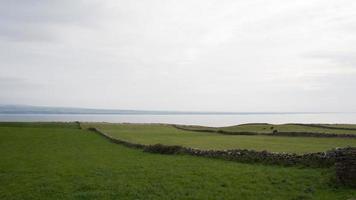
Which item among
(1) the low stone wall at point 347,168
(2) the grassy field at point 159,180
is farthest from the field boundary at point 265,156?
(1) the low stone wall at point 347,168

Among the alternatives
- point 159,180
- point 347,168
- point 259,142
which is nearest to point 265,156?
point 347,168

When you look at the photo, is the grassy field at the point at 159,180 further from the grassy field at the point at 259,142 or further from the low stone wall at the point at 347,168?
the grassy field at the point at 259,142

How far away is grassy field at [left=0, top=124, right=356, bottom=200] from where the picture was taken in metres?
15.9

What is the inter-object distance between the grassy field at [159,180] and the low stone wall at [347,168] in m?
0.55

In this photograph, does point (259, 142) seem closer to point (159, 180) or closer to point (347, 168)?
point (347, 168)

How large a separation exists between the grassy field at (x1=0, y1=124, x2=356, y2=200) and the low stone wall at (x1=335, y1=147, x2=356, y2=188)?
1.82 feet

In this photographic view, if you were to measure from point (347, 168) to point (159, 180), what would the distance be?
30.6 feet

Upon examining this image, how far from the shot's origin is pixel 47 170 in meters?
22.2

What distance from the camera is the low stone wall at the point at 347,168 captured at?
55.0 ft

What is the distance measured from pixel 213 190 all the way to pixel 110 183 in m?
5.35

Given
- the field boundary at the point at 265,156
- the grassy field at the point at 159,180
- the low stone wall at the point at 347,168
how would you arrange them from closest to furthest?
the grassy field at the point at 159,180, the low stone wall at the point at 347,168, the field boundary at the point at 265,156

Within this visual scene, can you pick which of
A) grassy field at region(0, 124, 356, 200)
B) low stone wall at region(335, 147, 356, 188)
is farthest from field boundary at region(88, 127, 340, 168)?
low stone wall at region(335, 147, 356, 188)

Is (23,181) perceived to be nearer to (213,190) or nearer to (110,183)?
(110,183)

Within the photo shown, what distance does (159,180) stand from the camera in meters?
18.8
